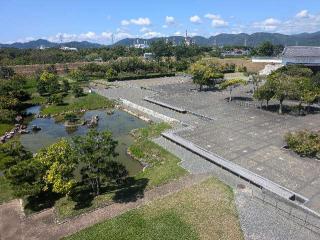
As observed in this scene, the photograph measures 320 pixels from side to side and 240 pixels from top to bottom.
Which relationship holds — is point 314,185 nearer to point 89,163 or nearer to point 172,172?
point 172,172

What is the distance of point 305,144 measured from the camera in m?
23.6

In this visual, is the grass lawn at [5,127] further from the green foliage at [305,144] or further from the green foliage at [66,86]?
the green foliage at [305,144]

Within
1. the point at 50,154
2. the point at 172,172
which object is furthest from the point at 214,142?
the point at 50,154

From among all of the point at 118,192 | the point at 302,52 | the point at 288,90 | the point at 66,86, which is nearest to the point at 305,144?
the point at 288,90

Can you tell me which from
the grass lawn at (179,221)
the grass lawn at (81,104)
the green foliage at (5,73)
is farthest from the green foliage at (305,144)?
the green foliage at (5,73)

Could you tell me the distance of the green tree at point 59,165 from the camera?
16562 millimetres

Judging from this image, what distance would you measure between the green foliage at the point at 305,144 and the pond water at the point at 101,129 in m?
12.5

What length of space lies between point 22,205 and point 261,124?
2334 cm

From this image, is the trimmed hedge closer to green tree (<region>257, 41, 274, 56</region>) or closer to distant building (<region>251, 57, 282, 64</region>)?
distant building (<region>251, 57, 282, 64</region>)

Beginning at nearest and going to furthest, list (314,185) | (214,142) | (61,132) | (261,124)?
1. (314,185)
2. (214,142)
3. (261,124)
4. (61,132)

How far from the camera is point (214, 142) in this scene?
26.5 m

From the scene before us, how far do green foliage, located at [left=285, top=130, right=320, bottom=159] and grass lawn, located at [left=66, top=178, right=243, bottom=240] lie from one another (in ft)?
27.9

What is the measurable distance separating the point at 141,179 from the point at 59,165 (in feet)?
20.8

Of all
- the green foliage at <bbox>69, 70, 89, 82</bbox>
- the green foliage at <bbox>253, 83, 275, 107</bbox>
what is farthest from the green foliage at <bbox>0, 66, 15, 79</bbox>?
the green foliage at <bbox>253, 83, 275, 107</bbox>
